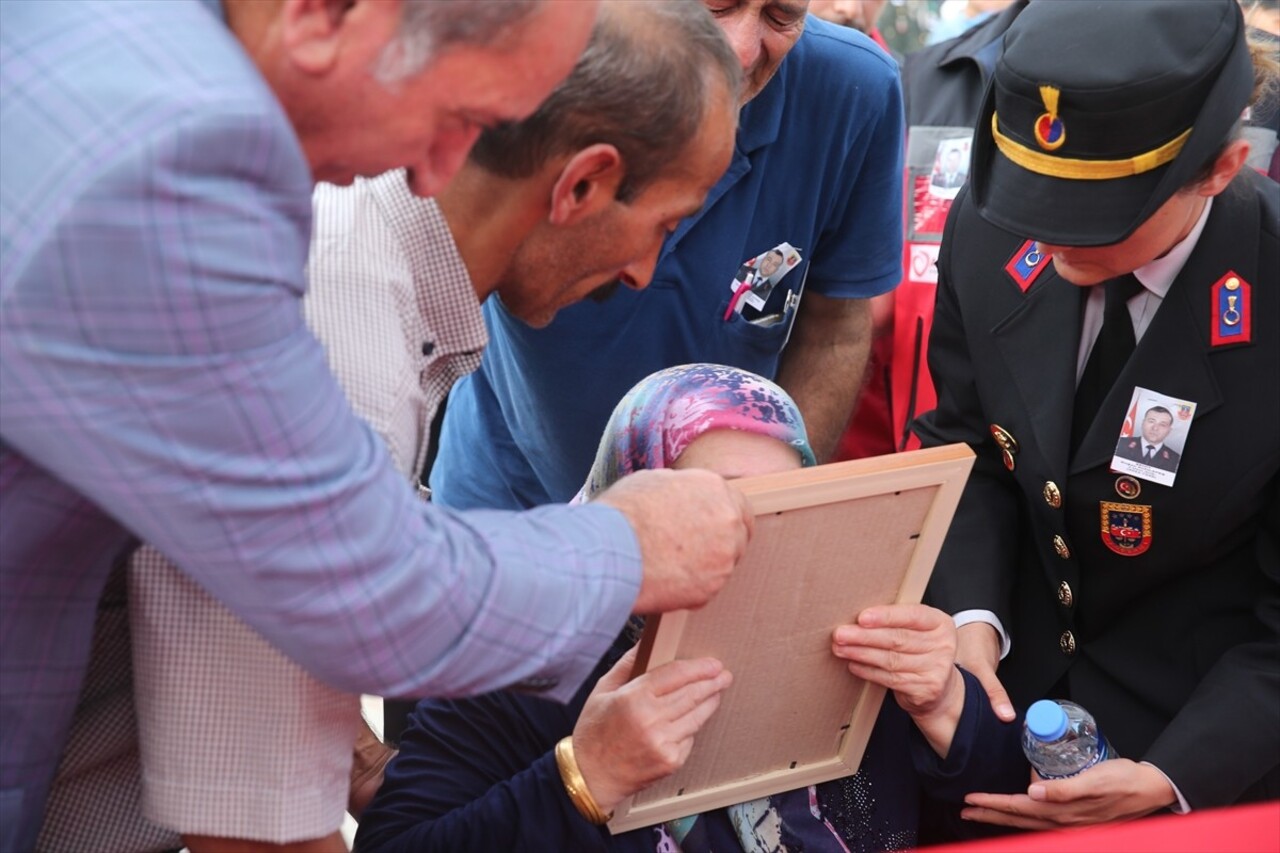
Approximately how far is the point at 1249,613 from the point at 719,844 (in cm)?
88

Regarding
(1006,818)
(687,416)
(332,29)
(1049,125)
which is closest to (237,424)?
(332,29)

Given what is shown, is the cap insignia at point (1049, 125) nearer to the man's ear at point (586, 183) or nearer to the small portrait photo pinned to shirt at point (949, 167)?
the man's ear at point (586, 183)

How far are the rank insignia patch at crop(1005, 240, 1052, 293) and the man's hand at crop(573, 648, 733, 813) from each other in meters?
0.91

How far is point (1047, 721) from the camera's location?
1.92 meters

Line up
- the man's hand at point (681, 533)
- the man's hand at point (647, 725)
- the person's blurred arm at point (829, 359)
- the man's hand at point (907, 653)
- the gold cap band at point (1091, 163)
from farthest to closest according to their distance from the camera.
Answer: the person's blurred arm at point (829, 359) < the gold cap band at point (1091, 163) < the man's hand at point (907, 653) < the man's hand at point (647, 725) < the man's hand at point (681, 533)

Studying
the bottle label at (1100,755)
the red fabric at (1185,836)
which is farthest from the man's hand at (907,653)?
the red fabric at (1185,836)

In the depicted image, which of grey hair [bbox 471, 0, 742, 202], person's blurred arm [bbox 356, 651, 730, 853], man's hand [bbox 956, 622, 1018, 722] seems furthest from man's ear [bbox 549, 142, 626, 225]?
man's hand [bbox 956, 622, 1018, 722]

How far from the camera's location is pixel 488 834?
67.0 inches

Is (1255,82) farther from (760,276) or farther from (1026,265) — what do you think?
(760,276)

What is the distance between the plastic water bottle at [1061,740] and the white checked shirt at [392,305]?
36.6 inches

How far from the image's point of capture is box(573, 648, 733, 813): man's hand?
1604mm

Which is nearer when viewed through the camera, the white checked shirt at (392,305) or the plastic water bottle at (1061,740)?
the white checked shirt at (392,305)

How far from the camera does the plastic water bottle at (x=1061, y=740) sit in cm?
192

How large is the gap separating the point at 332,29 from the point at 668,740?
86cm
